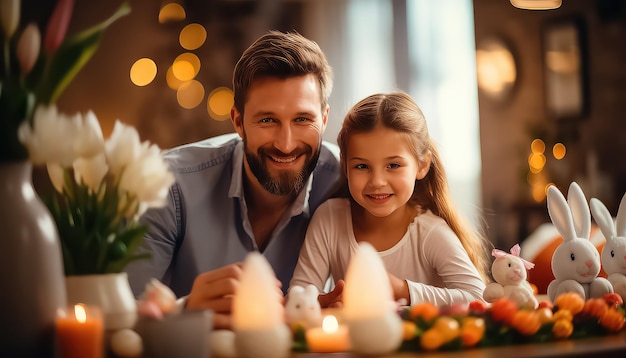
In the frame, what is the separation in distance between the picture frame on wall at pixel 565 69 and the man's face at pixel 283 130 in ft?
13.0

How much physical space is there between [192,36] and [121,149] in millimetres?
4038

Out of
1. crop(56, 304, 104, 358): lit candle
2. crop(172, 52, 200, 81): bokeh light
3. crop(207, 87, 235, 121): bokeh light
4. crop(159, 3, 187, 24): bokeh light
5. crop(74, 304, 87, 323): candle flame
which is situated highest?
crop(159, 3, 187, 24): bokeh light

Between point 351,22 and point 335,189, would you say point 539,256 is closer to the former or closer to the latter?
point 335,189

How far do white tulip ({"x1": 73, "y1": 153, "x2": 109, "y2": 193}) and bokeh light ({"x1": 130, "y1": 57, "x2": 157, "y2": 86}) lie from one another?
153 inches

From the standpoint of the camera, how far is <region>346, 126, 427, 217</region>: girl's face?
6.37 feet

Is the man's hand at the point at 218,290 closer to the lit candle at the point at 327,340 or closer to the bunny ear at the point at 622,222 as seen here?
the lit candle at the point at 327,340

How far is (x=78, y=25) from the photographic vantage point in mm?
4949

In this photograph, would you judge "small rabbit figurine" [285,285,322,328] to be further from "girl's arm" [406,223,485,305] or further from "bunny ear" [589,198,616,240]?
"bunny ear" [589,198,616,240]

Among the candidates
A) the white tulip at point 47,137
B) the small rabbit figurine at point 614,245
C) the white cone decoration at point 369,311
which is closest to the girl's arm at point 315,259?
the small rabbit figurine at point 614,245

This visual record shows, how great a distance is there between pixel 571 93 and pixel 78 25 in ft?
11.8

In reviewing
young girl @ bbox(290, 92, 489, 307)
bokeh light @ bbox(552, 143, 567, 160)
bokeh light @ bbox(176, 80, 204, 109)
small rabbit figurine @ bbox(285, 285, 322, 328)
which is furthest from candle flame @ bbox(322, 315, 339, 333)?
bokeh light @ bbox(552, 143, 567, 160)

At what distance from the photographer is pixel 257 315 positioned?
3.28ft

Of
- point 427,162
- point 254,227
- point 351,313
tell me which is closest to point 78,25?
point 254,227

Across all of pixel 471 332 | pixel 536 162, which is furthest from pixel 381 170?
pixel 536 162
